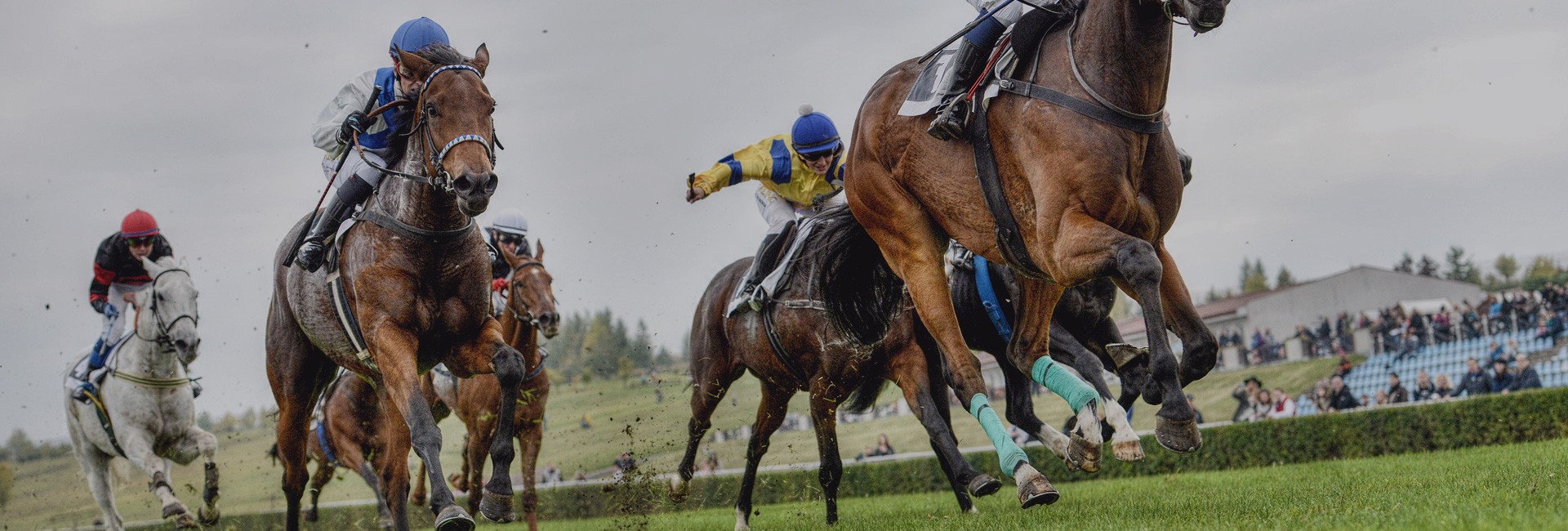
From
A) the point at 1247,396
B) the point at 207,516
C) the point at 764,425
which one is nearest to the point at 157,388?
the point at 207,516

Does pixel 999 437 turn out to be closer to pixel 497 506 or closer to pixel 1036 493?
pixel 1036 493

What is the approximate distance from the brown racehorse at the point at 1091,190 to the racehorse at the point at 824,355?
1.37 m

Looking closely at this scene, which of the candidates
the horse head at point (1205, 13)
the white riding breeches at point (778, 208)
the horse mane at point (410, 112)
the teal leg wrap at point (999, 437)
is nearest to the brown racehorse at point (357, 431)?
the white riding breeches at point (778, 208)

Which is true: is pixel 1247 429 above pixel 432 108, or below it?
below

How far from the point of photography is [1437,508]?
180 inches

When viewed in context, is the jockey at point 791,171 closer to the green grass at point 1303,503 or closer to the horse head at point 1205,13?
the green grass at point 1303,503

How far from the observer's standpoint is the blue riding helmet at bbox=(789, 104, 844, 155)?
28.3 ft

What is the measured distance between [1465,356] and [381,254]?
25.7 meters

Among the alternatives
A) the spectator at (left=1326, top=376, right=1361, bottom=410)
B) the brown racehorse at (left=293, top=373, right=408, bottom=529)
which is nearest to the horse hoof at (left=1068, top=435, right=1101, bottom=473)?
the brown racehorse at (left=293, top=373, right=408, bottom=529)

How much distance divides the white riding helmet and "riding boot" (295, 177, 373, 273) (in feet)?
17.5

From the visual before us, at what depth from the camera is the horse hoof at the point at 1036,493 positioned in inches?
199

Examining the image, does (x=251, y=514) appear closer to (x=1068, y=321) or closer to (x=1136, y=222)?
(x=1068, y=321)

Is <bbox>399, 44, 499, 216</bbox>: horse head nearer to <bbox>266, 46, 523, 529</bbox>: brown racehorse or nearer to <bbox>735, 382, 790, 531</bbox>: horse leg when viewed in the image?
<bbox>266, 46, 523, 529</bbox>: brown racehorse

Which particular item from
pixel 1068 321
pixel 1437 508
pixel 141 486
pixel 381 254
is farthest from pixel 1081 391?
pixel 141 486
